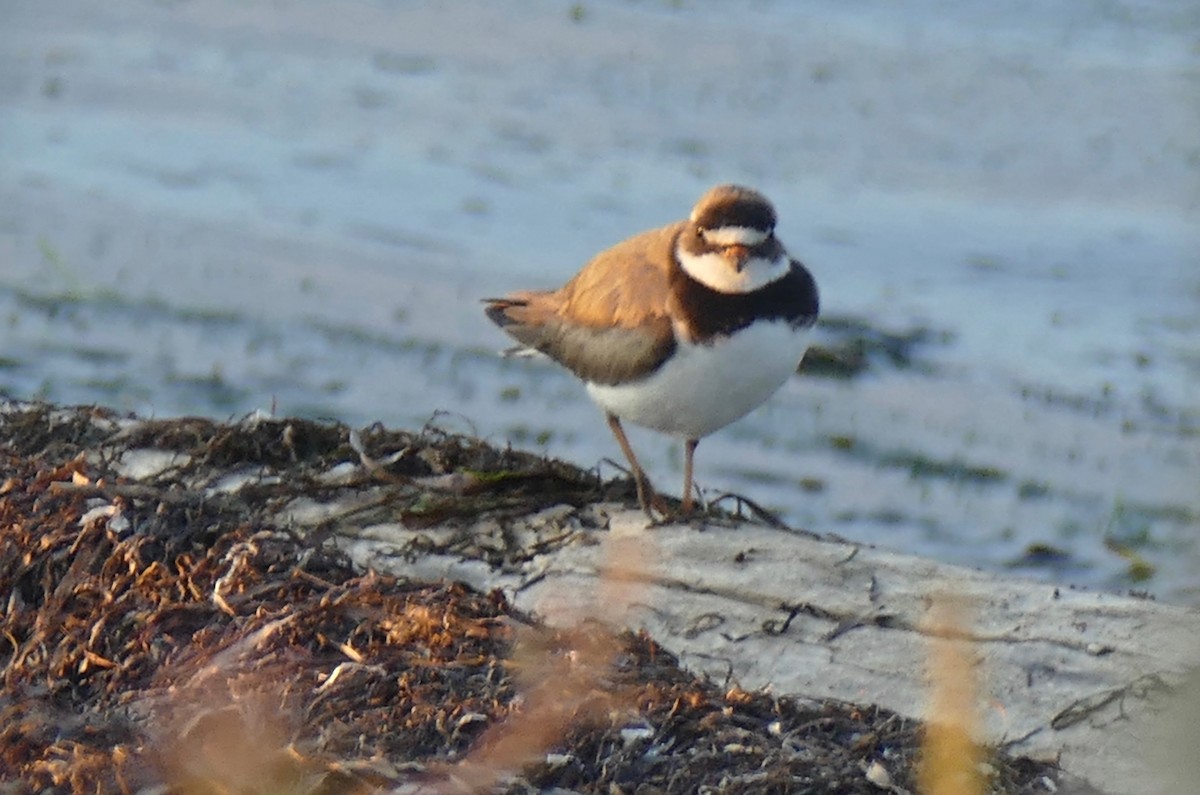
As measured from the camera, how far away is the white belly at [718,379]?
4.37 meters

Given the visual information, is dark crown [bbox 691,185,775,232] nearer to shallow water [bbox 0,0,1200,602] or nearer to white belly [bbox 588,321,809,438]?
white belly [bbox 588,321,809,438]

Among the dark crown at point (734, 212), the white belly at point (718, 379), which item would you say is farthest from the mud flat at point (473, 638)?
the dark crown at point (734, 212)

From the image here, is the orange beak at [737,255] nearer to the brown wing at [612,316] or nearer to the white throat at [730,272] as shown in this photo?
the white throat at [730,272]

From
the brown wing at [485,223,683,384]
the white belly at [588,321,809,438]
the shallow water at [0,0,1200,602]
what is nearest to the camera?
the white belly at [588,321,809,438]

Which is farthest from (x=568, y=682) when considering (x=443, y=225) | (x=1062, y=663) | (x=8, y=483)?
(x=443, y=225)

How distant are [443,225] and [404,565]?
4.81m

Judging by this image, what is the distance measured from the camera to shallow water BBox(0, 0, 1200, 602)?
693cm

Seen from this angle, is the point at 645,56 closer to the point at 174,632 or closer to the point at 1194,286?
the point at 174,632

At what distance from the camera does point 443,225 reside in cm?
863

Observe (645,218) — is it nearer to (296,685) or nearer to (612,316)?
(612,316)

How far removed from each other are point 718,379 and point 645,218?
404 centimetres

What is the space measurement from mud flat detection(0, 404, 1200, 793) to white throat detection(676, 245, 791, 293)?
1.92 ft

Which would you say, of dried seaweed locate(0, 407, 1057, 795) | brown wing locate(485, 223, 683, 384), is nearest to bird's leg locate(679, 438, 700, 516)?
brown wing locate(485, 223, 683, 384)

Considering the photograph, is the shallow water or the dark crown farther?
the shallow water
